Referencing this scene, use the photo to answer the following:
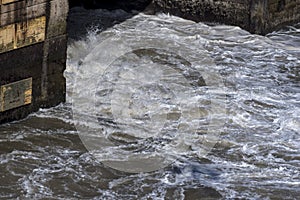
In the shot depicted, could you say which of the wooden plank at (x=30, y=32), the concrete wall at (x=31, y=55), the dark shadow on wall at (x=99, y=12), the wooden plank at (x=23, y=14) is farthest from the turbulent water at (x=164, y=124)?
the wooden plank at (x=23, y=14)

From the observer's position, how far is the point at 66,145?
12008 millimetres

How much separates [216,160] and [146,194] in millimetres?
1357

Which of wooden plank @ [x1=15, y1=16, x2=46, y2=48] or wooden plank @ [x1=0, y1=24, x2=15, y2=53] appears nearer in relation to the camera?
wooden plank @ [x1=0, y1=24, x2=15, y2=53]

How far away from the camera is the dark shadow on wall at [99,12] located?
57.1 feet

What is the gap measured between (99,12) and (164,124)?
616cm

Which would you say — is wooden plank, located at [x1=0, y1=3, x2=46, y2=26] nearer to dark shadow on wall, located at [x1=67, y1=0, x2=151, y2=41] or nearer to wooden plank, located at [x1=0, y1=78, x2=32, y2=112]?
wooden plank, located at [x1=0, y1=78, x2=32, y2=112]

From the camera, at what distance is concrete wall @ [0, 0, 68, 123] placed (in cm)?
1216

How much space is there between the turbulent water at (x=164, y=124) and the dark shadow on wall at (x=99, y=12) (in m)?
0.40

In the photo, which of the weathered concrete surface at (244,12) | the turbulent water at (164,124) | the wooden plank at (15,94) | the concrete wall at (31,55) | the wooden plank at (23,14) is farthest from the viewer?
the weathered concrete surface at (244,12)

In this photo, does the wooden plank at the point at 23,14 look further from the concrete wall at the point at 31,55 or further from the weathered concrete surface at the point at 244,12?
the weathered concrete surface at the point at 244,12

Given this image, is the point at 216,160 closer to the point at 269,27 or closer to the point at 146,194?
the point at 146,194

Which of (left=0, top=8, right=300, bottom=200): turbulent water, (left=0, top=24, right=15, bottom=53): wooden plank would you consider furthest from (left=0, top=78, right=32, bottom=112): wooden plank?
(left=0, top=24, right=15, bottom=53): wooden plank

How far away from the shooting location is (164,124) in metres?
12.8

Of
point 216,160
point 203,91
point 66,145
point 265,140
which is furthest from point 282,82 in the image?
point 66,145
